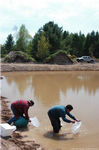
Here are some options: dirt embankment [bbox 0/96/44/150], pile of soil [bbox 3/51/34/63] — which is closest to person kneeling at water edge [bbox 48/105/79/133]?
dirt embankment [bbox 0/96/44/150]

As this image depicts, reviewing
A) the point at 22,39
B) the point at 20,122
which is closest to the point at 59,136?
the point at 20,122

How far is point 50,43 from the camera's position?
42.0 m

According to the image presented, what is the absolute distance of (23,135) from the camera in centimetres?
682

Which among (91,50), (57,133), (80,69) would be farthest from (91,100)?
(91,50)

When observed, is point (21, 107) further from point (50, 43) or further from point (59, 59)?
point (50, 43)

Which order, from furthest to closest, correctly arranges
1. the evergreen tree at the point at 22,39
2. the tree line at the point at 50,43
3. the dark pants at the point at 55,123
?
the evergreen tree at the point at 22,39 → the tree line at the point at 50,43 → the dark pants at the point at 55,123

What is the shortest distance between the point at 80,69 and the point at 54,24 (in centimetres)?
1397

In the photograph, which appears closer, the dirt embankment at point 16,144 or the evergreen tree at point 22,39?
the dirt embankment at point 16,144

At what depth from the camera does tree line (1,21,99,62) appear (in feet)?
129

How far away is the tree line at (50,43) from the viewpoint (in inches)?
1553

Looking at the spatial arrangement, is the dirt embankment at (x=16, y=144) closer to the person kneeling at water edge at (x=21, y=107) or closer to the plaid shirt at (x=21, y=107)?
the person kneeling at water edge at (x=21, y=107)

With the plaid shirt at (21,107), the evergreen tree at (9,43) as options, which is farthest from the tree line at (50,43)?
the plaid shirt at (21,107)

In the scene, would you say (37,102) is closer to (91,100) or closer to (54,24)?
(91,100)

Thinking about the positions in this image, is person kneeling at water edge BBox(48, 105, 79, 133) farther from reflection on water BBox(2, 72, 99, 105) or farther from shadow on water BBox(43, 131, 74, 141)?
reflection on water BBox(2, 72, 99, 105)
